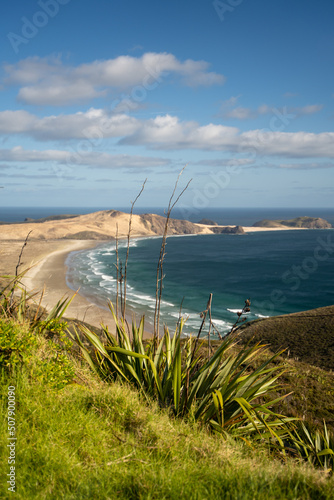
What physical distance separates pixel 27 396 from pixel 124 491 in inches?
46.0

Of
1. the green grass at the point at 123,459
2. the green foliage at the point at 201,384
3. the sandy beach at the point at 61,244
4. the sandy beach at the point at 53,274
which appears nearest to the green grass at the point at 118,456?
the green grass at the point at 123,459

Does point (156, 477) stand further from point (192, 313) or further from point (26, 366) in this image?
point (192, 313)

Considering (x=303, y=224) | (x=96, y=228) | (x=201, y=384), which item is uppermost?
(x=303, y=224)

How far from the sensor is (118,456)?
2395mm

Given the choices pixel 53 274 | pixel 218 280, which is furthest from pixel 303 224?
pixel 53 274

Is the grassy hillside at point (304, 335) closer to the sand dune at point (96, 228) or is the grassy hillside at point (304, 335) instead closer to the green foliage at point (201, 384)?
the green foliage at point (201, 384)

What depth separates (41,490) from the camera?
2.03m

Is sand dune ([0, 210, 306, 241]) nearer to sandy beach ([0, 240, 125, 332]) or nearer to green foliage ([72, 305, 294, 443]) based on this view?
sandy beach ([0, 240, 125, 332])

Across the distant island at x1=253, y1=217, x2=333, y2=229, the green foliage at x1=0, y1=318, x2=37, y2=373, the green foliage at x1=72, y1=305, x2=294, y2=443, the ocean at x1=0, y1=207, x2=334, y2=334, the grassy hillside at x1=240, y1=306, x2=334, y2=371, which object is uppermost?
the distant island at x1=253, y1=217, x2=333, y2=229

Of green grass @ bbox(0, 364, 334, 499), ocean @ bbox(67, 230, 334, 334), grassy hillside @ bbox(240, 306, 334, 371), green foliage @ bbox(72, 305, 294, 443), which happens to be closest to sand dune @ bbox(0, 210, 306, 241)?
ocean @ bbox(67, 230, 334, 334)

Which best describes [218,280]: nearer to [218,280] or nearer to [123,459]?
[218,280]

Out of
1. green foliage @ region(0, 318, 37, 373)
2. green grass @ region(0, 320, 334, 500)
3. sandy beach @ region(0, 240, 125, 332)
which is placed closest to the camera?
green grass @ region(0, 320, 334, 500)

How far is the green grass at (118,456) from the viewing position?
81.5 inches

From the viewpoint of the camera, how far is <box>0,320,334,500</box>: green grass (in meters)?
2.07
